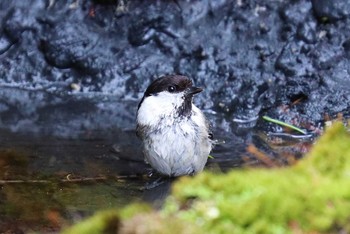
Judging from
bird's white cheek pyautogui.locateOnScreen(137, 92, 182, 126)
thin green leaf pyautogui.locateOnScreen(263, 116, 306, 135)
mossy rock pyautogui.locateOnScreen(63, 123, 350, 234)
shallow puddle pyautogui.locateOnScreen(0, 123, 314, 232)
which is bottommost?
shallow puddle pyautogui.locateOnScreen(0, 123, 314, 232)

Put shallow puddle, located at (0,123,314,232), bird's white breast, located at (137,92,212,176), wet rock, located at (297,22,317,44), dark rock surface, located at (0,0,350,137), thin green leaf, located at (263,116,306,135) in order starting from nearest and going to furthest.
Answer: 1. shallow puddle, located at (0,123,314,232)
2. bird's white breast, located at (137,92,212,176)
3. thin green leaf, located at (263,116,306,135)
4. dark rock surface, located at (0,0,350,137)
5. wet rock, located at (297,22,317,44)

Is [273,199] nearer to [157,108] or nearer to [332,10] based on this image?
[157,108]

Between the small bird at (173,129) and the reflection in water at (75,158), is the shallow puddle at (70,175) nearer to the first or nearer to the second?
the reflection in water at (75,158)

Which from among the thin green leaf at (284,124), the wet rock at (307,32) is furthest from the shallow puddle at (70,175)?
the wet rock at (307,32)

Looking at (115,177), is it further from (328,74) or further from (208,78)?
(328,74)

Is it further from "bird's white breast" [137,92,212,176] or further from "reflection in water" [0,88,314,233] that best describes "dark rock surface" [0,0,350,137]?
"bird's white breast" [137,92,212,176]

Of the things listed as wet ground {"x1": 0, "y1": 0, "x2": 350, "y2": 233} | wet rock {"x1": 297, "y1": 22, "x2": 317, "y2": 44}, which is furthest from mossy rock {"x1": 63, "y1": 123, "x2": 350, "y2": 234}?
wet rock {"x1": 297, "y1": 22, "x2": 317, "y2": 44}

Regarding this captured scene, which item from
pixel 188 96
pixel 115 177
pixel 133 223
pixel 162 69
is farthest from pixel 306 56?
pixel 133 223
